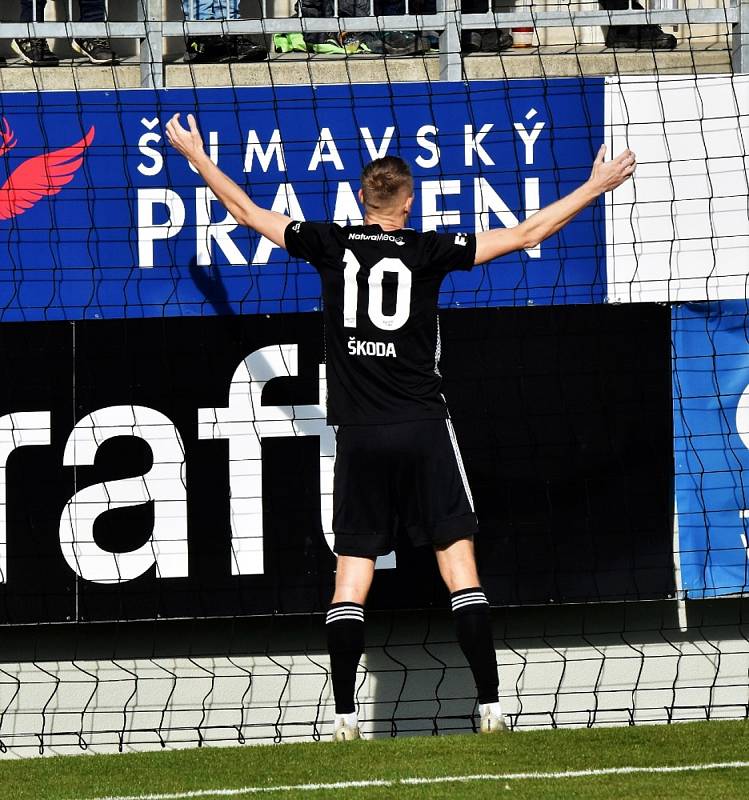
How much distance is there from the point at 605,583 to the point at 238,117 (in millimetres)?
3165

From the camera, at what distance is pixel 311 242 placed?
4.55 m

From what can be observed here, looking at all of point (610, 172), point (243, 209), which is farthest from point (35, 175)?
point (610, 172)

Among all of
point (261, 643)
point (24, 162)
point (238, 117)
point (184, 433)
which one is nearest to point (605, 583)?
point (261, 643)

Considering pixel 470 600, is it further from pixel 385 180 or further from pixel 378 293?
pixel 385 180

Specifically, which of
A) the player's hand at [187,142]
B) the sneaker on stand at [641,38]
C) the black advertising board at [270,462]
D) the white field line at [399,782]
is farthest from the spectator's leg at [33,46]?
the white field line at [399,782]

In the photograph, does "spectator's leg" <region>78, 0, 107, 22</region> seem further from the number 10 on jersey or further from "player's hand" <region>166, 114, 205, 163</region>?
the number 10 on jersey

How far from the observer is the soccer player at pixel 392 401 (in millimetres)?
4402

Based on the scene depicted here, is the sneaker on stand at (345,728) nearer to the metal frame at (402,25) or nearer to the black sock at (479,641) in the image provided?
the black sock at (479,641)

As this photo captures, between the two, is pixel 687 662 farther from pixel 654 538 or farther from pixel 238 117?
pixel 238 117

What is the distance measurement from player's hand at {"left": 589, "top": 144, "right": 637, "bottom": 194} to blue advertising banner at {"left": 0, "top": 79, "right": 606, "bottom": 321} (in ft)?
6.98

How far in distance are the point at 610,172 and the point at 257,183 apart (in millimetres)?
2695

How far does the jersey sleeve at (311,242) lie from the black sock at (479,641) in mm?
1329

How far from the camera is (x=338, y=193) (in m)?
6.73

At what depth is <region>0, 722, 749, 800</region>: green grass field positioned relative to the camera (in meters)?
3.61
